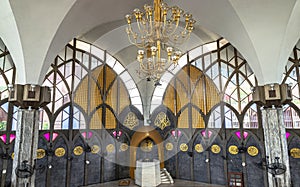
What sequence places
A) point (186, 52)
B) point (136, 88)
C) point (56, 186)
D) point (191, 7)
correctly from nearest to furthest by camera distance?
point (191, 7) < point (56, 186) < point (186, 52) < point (136, 88)

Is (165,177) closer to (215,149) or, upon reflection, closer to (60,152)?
(215,149)

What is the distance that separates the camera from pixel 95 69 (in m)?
10.4

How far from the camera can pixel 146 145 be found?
1120cm

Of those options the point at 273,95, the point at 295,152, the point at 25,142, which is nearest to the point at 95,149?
the point at 25,142

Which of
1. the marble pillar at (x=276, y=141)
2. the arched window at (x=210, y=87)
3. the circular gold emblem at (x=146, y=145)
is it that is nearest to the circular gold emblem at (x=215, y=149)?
the arched window at (x=210, y=87)

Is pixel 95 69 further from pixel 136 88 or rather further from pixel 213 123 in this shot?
pixel 213 123

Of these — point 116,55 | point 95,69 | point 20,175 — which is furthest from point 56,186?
point 116,55

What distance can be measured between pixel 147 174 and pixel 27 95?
19.1 ft

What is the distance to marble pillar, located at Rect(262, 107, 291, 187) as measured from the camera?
6.35 m

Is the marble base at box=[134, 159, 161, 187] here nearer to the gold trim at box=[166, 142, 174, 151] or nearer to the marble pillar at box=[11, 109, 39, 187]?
the gold trim at box=[166, 142, 174, 151]

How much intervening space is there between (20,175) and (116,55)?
6.94 meters

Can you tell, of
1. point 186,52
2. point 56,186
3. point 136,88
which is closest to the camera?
point 56,186

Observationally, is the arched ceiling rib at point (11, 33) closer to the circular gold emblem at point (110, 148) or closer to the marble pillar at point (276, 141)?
the circular gold emblem at point (110, 148)

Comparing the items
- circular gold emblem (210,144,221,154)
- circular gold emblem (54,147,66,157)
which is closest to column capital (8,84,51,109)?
circular gold emblem (54,147,66,157)
